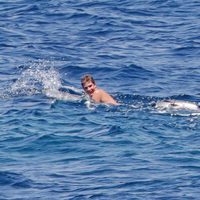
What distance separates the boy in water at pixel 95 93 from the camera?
19453 mm

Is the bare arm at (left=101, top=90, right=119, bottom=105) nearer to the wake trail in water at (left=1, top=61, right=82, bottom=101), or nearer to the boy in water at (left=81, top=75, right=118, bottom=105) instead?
the boy in water at (left=81, top=75, right=118, bottom=105)

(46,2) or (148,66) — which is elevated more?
(46,2)

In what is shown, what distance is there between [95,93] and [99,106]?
29.8 inches

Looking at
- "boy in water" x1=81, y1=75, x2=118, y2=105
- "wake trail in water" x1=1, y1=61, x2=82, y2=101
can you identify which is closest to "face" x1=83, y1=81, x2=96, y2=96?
"boy in water" x1=81, y1=75, x2=118, y2=105

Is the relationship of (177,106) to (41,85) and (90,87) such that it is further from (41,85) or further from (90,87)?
(41,85)

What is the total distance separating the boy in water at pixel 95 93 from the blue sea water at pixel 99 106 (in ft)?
1.55

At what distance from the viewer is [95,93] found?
1980 centimetres

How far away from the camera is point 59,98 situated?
1978cm

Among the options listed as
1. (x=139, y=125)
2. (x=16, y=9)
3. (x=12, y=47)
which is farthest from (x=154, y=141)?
(x=16, y=9)

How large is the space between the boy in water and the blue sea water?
1.55ft

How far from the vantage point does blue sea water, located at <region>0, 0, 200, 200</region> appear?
13516 mm

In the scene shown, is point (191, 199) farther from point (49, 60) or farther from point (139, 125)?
point (49, 60)

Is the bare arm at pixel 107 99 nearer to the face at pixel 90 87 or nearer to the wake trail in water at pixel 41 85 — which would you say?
the face at pixel 90 87

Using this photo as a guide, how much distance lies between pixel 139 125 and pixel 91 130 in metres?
1.00
